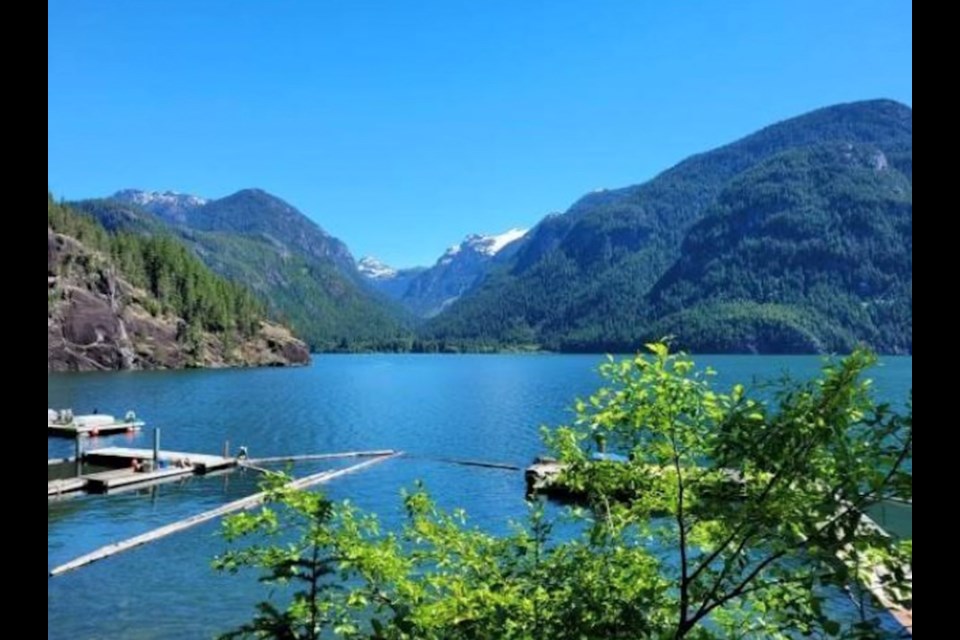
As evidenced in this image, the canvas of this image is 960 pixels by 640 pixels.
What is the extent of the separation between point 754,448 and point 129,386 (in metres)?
114

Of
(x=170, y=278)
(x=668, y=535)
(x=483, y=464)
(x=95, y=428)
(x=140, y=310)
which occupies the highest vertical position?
(x=170, y=278)

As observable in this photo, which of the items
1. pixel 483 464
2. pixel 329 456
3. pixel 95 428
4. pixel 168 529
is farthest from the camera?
pixel 95 428

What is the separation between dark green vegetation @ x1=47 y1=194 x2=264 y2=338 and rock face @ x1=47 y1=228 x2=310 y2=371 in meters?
6.19

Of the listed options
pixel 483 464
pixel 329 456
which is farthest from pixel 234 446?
pixel 483 464

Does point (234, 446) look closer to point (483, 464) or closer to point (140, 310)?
point (483, 464)

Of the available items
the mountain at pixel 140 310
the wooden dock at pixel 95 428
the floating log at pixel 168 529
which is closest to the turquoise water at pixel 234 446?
the floating log at pixel 168 529

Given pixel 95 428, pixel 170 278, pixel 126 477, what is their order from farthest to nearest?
pixel 170 278 < pixel 95 428 < pixel 126 477

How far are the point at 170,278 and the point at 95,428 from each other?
115 m

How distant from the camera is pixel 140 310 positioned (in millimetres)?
148250

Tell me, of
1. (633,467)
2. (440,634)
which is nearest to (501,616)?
(440,634)
